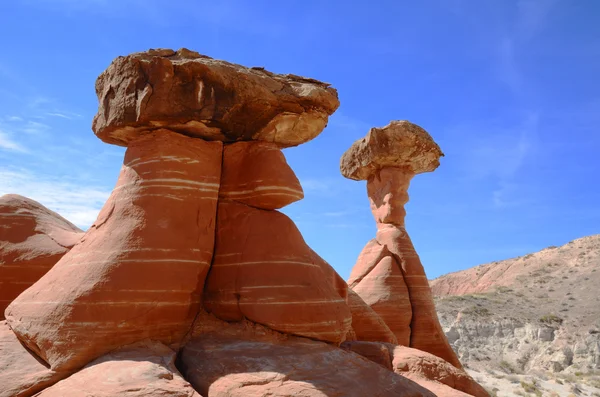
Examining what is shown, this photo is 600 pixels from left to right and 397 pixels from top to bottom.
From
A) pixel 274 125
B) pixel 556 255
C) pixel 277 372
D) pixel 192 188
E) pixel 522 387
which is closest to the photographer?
pixel 277 372

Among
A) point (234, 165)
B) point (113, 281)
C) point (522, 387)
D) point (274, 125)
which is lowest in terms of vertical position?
point (522, 387)

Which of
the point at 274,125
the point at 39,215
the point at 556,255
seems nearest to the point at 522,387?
the point at 274,125

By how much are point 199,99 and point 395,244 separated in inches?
392

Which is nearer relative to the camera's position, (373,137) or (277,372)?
(277,372)

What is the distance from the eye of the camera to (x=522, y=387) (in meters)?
21.1

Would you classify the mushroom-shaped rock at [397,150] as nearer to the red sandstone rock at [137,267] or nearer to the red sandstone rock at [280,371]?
the red sandstone rock at [137,267]

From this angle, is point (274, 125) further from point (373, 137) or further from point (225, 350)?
point (373, 137)

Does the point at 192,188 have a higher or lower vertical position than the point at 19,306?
higher

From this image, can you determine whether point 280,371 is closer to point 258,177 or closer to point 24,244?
point 258,177

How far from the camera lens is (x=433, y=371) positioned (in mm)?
9062

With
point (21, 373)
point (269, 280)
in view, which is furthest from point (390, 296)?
point (21, 373)

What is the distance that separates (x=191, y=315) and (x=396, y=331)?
865cm

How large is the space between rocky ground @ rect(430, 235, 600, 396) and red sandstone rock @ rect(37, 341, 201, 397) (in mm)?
17193

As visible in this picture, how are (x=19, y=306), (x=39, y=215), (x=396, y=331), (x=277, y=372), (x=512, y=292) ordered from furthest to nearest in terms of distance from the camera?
(x=512, y=292)
(x=396, y=331)
(x=39, y=215)
(x=19, y=306)
(x=277, y=372)
